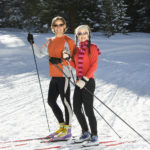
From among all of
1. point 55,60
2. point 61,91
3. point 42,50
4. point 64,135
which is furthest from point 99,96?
point 55,60

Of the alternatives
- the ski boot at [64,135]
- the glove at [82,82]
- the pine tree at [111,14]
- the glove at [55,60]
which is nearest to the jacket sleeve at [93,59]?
the glove at [82,82]

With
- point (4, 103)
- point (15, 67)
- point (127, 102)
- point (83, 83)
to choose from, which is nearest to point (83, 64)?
point (83, 83)

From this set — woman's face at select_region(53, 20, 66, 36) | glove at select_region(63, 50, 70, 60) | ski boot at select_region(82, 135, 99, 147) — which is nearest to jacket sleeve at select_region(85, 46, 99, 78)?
glove at select_region(63, 50, 70, 60)

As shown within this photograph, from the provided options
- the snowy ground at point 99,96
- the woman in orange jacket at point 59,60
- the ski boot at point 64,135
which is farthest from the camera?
the snowy ground at point 99,96

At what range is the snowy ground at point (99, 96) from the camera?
364 cm

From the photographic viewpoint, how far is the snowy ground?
3.64 metres

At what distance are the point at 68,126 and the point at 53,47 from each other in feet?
4.01

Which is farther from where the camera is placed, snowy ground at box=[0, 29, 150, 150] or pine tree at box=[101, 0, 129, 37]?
pine tree at box=[101, 0, 129, 37]

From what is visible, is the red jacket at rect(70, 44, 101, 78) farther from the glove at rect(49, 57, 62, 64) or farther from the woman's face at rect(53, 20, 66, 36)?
the woman's face at rect(53, 20, 66, 36)

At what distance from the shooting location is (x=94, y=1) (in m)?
19.1

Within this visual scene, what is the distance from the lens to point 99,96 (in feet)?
18.9

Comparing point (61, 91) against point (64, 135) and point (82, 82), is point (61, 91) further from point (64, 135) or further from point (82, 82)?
point (64, 135)

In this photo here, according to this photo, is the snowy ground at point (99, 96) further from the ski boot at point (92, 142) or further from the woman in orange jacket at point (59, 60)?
the woman in orange jacket at point (59, 60)

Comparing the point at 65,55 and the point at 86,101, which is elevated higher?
the point at 65,55
